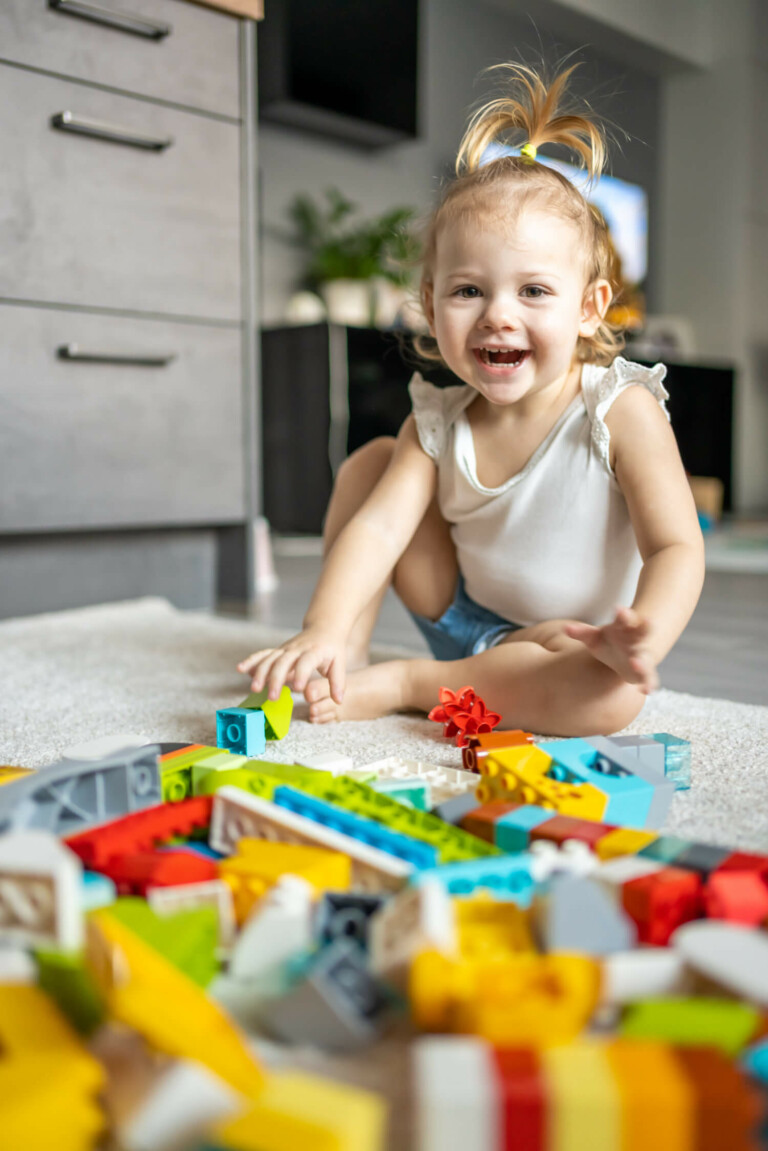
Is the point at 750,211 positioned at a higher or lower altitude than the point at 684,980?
higher

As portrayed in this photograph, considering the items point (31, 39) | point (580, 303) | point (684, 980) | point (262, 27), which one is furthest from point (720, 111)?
point (684, 980)

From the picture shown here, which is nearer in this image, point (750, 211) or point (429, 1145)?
point (429, 1145)

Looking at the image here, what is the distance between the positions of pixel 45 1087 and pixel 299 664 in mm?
476

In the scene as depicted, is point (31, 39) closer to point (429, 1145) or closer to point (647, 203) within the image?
point (429, 1145)

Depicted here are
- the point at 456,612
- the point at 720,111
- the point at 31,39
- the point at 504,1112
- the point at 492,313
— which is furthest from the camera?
the point at 720,111

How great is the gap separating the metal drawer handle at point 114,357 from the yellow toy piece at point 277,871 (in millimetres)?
1172

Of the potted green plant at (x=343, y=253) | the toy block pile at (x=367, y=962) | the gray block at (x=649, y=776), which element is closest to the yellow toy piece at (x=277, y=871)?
the toy block pile at (x=367, y=962)

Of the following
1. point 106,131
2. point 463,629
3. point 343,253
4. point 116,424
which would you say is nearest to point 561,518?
point 463,629

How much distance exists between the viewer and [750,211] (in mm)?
4441

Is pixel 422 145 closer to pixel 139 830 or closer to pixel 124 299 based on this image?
pixel 124 299

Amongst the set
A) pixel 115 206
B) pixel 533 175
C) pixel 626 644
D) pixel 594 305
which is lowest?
pixel 626 644

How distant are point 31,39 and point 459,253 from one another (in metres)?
0.89

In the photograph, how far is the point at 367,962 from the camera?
0.40 metres

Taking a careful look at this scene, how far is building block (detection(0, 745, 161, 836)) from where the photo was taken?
525 mm
